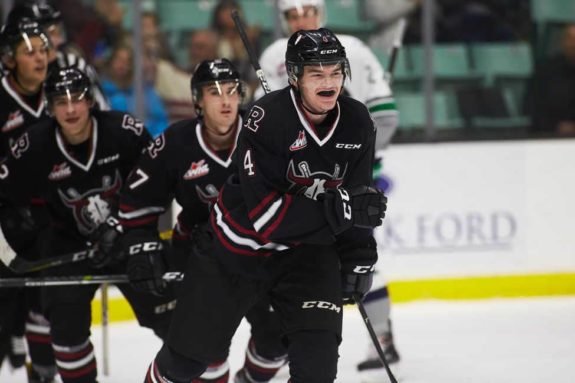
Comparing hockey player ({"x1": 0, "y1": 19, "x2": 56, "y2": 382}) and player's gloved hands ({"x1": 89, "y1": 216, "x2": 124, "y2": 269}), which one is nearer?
player's gloved hands ({"x1": 89, "y1": 216, "x2": 124, "y2": 269})

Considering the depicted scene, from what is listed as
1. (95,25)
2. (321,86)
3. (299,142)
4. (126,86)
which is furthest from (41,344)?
(95,25)

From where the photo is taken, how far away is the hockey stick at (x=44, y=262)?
393 centimetres

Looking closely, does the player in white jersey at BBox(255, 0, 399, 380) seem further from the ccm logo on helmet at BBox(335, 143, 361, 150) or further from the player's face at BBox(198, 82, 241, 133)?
the ccm logo on helmet at BBox(335, 143, 361, 150)

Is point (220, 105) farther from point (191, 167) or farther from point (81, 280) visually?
point (81, 280)

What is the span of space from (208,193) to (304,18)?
902mm

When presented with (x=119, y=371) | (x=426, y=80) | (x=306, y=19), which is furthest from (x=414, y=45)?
(x=119, y=371)

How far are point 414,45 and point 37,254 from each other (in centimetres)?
250

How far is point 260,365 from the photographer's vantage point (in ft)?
13.3

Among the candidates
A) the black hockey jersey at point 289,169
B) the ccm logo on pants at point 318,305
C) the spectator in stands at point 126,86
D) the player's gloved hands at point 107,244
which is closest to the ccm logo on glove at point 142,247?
the player's gloved hands at point 107,244

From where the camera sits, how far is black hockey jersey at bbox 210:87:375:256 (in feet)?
10.2

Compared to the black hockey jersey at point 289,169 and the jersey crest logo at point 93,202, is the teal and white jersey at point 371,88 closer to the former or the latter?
the jersey crest logo at point 93,202

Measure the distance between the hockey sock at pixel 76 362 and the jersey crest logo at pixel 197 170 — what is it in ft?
2.05

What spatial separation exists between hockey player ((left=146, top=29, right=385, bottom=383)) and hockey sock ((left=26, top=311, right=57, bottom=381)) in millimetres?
1020

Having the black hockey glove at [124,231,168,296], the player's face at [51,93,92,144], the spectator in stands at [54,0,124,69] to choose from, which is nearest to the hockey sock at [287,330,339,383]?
the black hockey glove at [124,231,168,296]
